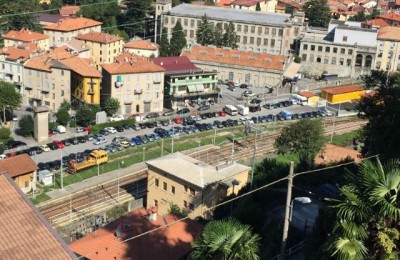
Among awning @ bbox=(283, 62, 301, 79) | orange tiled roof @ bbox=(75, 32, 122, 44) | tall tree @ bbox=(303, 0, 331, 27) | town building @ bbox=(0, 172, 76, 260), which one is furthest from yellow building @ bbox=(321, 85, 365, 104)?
town building @ bbox=(0, 172, 76, 260)

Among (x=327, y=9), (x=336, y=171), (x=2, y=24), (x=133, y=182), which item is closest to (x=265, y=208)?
(x=336, y=171)

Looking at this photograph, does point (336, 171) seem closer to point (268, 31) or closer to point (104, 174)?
point (104, 174)

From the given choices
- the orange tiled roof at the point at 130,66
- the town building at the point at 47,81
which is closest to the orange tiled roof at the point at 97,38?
the orange tiled roof at the point at 130,66

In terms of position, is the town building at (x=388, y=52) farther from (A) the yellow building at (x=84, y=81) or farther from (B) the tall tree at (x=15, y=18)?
(B) the tall tree at (x=15, y=18)

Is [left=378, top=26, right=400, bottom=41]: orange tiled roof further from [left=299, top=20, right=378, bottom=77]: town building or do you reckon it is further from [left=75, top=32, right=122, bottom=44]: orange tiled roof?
[left=75, top=32, right=122, bottom=44]: orange tiled roof

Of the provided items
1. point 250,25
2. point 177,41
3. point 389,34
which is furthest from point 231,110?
point 389,34

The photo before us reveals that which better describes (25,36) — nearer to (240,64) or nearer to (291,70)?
(240,64)
